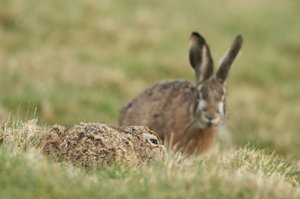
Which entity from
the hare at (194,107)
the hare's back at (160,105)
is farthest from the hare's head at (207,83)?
the hare's back at (160,105)

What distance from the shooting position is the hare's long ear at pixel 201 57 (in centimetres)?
980

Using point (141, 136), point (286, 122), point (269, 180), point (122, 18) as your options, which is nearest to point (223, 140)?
point (286, 122)

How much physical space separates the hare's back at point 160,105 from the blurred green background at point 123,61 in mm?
1618

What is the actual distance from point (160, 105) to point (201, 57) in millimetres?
884

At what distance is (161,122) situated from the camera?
10.1 m

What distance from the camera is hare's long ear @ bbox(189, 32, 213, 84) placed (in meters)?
9.80

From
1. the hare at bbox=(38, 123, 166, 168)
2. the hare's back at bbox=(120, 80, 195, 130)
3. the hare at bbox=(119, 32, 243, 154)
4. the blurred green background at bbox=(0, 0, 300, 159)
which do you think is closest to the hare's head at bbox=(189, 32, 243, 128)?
the hare at bbox=(119, 32, 243, 154)

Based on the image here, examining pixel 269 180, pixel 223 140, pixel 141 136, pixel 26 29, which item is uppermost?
pixel 26 29

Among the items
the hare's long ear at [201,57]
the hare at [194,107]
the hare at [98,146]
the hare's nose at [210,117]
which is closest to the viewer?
the hare at [98,146]

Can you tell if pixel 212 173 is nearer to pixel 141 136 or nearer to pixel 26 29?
pixel 141 136

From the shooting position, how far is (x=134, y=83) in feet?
52.9

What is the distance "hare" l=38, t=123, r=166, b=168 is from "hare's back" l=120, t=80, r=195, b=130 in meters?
3.40

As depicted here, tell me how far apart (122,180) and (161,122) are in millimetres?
4603

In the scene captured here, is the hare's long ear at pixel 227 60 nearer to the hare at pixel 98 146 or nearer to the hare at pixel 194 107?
the hare at pixel 194 107
